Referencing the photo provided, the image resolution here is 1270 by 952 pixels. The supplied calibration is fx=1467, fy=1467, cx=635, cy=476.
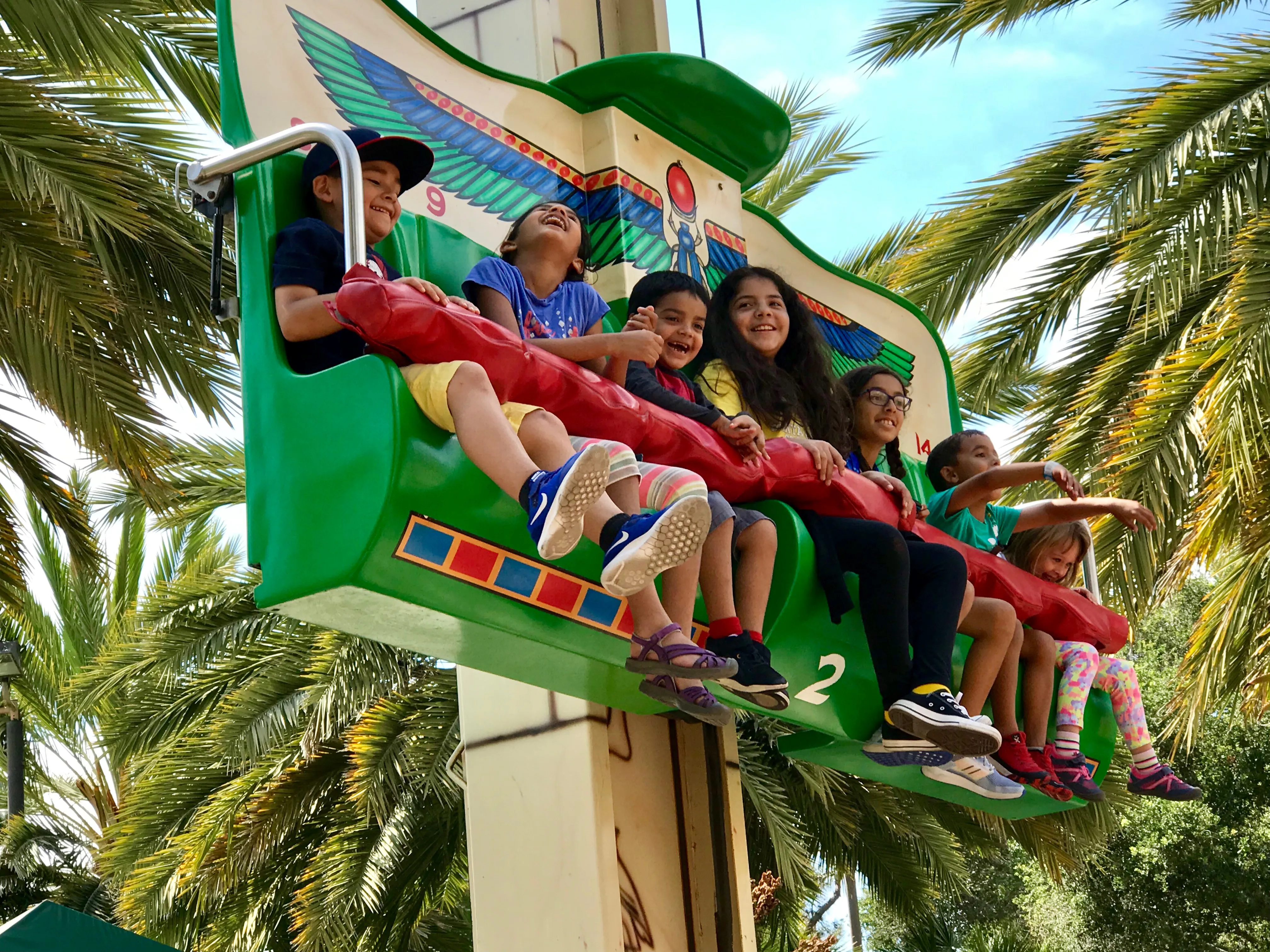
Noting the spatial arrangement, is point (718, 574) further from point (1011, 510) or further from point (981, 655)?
point (1011, 510)

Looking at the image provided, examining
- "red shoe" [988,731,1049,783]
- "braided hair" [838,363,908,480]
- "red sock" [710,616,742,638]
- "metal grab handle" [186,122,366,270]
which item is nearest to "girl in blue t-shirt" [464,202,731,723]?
"red sock" [710,616,742,638]

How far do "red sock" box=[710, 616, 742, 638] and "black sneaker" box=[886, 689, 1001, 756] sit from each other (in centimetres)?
66

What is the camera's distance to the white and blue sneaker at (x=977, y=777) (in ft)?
14.5

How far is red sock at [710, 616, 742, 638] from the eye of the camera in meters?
3.63

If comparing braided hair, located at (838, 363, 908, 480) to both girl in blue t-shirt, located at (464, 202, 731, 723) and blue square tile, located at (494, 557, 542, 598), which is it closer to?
girl in blue t-shirt, located at (464, 202, 731, 723)

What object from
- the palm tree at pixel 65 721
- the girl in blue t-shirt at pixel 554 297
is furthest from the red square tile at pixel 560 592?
the palm tree at pixel 65 721

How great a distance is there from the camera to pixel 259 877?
9023 millimetres

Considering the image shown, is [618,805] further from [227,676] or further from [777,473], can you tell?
[227,676]

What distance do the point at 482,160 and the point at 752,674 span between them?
2.22 metres

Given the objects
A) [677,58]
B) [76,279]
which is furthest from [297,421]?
[76,279]

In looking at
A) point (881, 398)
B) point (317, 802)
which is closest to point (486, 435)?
point (881, 398)

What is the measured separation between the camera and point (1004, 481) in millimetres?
5008

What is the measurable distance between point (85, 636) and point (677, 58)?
10594 millimetres

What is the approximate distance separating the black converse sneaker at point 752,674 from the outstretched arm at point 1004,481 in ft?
5.52
